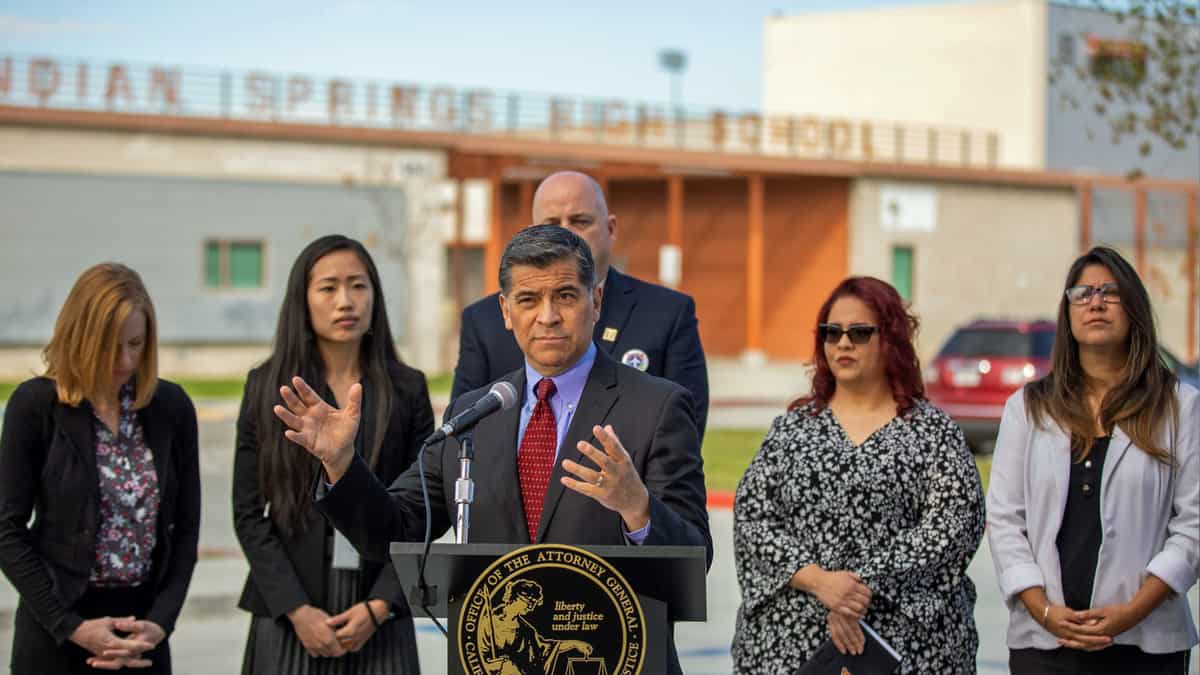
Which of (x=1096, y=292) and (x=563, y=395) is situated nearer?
(x=563, y=395)

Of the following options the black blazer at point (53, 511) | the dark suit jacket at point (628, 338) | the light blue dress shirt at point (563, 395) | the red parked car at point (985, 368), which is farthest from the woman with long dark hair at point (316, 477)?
the red parked car at point (985, 368)

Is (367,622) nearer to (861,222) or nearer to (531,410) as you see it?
(531,410)

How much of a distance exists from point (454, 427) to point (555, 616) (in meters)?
0.50

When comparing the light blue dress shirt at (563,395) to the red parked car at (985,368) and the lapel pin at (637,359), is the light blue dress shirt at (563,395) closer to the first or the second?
the lapel pin at (637,359)

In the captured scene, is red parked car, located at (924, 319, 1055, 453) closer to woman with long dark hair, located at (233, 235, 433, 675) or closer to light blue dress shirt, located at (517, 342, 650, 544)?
woman with long dark hair, located at (233, 235, 433, 675)

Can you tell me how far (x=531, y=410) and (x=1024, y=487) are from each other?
204 cm

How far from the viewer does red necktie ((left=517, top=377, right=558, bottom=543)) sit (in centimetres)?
371

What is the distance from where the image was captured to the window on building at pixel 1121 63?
39.7ft

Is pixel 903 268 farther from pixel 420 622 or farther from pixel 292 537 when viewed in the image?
pixel 292 537

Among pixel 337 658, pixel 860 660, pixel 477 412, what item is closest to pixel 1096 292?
pixel 860 660

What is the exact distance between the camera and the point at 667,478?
3.69m

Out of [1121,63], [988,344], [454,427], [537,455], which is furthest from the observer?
[988,344]

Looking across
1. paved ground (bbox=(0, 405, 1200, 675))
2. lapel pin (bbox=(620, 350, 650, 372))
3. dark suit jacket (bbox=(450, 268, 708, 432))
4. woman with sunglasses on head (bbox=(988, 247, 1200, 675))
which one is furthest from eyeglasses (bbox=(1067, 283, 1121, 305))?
paved ground (bbox=(0, 405, 1200, 675))

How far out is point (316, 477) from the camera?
5.08 metres
